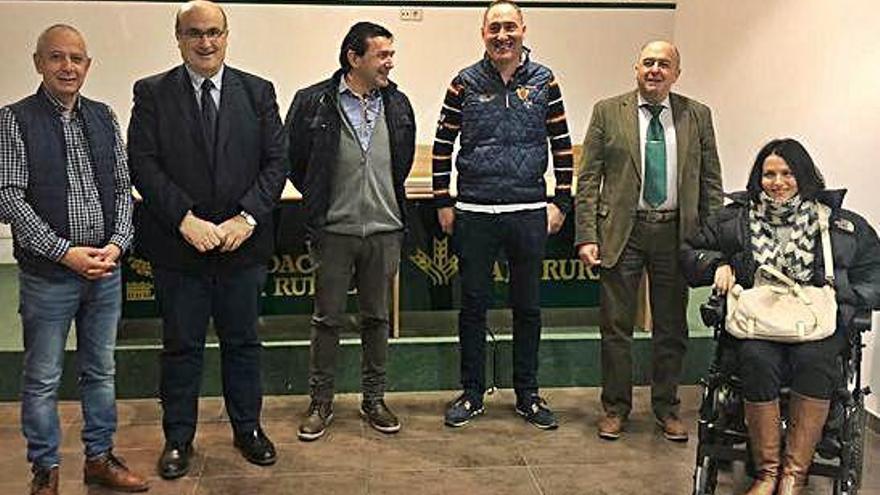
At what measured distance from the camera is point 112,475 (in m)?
3.35

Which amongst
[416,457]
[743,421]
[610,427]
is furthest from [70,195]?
[743,421]

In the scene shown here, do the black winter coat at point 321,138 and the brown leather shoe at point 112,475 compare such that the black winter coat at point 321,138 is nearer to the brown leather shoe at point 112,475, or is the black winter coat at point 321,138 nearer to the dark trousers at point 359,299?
the dark trousers at point 359,299

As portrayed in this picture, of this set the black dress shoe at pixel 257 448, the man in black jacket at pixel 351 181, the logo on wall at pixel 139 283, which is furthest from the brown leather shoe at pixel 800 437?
the logo on wall at pixel 139 283

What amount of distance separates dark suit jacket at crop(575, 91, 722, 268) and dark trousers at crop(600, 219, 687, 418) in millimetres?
73

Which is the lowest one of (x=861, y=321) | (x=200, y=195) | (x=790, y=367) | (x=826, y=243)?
(x=790, y=367)

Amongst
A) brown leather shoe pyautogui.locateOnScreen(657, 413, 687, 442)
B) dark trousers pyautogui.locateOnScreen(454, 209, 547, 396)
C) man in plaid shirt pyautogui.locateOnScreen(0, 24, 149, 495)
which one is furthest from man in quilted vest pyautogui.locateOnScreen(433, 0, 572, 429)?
man in plaid shirt pyautogui.locateOnScreen(0, 24, 149, 495)

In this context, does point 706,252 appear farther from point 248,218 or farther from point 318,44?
point 318,44

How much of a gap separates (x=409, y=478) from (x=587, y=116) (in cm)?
338

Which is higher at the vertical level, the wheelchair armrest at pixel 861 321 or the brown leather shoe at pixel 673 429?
the wheelchair armrest at pixel 861 321

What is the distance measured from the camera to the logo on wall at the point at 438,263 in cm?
457

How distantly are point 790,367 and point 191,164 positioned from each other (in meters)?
2.10

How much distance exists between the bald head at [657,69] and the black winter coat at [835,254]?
53 cm

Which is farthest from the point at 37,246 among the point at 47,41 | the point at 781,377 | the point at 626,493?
the point at 781,377

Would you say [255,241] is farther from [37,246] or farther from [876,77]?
[876,77]
